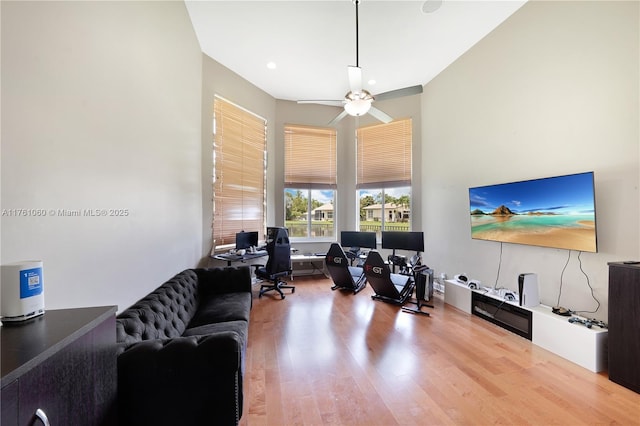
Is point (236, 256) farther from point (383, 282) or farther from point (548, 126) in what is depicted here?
point (548, 126)

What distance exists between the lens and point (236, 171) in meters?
4.89

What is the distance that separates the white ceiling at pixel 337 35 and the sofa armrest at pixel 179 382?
12.7 feet

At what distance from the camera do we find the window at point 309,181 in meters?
5.96

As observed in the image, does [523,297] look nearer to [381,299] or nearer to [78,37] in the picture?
[381,299]

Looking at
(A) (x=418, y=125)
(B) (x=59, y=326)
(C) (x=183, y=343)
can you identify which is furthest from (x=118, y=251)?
(A) (x=418, y=125)

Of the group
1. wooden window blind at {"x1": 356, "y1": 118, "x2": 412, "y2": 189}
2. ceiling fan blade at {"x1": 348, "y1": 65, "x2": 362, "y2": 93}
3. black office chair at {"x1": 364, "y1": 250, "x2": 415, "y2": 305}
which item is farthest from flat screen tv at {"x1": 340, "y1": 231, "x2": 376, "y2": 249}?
ceiling fan blade at {"x1": 348, "y1": 65, "x2": 362, "y2": 93}

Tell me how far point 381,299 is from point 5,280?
14.0 feet

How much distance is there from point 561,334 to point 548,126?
7.74 ft

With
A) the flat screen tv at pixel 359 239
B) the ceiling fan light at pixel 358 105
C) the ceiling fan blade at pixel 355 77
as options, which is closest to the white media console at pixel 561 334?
the flat screen tv at pixel 359 239

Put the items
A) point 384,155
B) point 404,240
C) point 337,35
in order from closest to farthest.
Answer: point 337,35, point 404,240, point 384,155

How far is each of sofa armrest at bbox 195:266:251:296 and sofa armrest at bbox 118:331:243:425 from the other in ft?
6.03

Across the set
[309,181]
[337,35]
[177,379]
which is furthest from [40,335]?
[309,181]

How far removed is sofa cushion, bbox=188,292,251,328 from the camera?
2.55 meters

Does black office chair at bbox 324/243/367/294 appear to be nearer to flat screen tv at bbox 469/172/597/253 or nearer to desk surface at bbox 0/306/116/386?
flat screen tv at bbox 469/172/597/253
